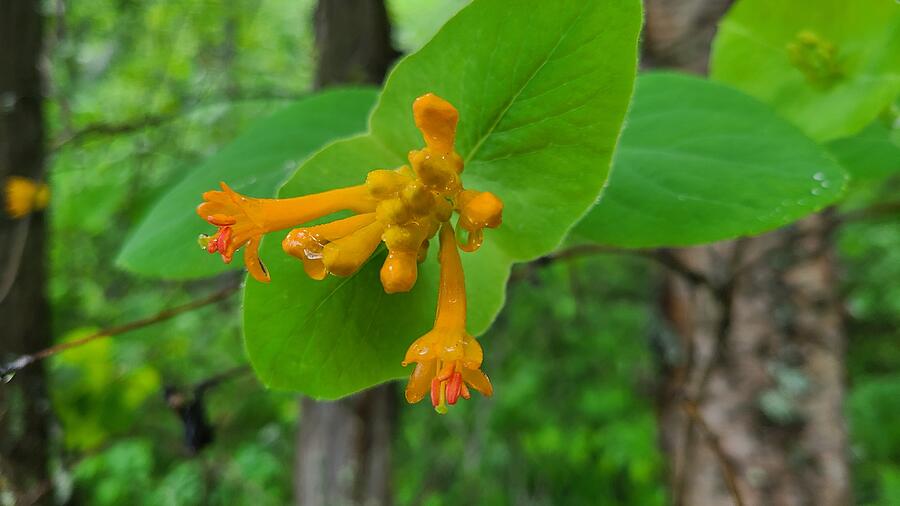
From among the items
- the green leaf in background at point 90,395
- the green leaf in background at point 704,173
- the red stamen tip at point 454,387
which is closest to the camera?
the red stamen tip at point 454,387

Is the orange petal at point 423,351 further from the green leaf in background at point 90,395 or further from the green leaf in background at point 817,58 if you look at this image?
the green leaf in background at point 90,395

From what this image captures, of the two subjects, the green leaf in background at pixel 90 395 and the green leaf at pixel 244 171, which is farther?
the green leaf in background at pixel 90 395

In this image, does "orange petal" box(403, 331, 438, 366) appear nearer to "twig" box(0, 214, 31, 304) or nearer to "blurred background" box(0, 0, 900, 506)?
"blurred background" box(0, 0, 900, 506)

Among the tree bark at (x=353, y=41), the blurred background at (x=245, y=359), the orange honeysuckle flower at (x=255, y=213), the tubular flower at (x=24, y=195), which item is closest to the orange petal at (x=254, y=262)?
the orange honeysuckle flower at (x=255, y=213)

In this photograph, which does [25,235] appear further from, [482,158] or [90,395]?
[482,158]

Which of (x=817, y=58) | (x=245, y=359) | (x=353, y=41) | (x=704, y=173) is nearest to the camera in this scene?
(x=704, y=173)

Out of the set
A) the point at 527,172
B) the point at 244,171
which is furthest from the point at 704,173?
the point at 244,171

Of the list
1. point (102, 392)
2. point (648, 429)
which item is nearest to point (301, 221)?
point (102, 392)
